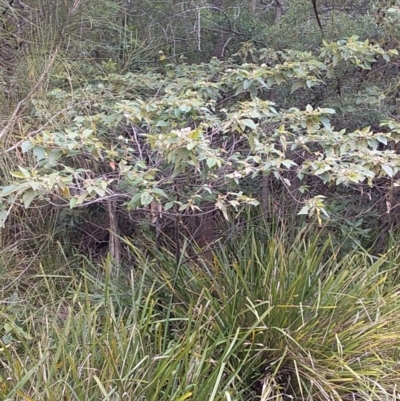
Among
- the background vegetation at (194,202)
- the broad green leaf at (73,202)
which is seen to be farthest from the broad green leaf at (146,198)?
the broad green leaf at (73,202)

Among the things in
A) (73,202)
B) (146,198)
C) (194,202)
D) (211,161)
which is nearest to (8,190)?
(73,202)

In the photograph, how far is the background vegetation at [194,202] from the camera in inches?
90.4

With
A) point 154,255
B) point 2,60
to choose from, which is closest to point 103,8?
point 2,60

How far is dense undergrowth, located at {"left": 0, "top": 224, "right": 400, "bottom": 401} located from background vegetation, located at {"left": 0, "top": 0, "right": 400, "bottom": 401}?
0.01 metres

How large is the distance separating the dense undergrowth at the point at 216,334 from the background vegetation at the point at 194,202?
0.01 m

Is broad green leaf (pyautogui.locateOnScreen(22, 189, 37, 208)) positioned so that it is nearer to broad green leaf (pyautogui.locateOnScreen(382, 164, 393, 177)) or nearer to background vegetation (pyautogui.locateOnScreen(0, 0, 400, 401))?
background vegetation (pyautogui.locateOnScreen(0, 0, 400, 401))

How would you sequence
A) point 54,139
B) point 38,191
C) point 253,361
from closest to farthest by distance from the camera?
1. point 38,191
2. point 54,139
3. point 253,361

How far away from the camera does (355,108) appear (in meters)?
3.25

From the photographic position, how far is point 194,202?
2.64m

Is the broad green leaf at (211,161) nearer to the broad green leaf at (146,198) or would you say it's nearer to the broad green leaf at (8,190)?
the broad green leaf at (146,198)

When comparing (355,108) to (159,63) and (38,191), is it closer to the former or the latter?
(159,63)

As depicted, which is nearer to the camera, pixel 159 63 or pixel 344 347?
pixel 344 347

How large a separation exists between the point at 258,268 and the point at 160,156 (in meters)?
0.83

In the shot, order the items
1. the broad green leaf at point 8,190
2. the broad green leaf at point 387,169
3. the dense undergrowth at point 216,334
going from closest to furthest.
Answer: the broad green leaf at point 8,190
the dense undergrowth at point 216,334
the broad green leaf at point 387,169
